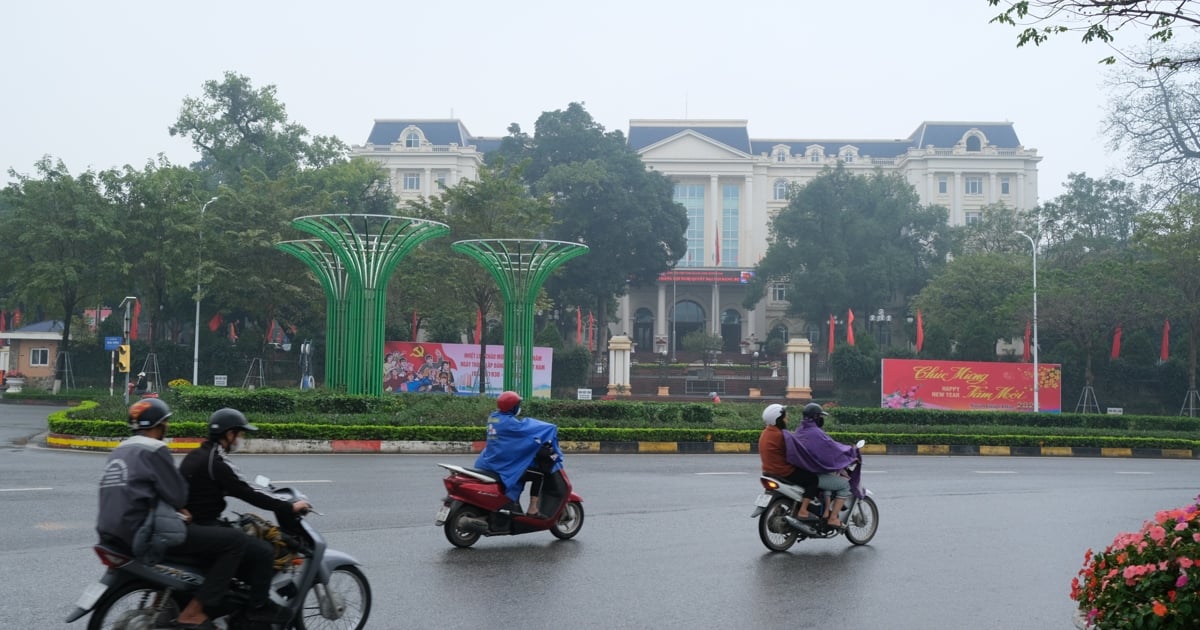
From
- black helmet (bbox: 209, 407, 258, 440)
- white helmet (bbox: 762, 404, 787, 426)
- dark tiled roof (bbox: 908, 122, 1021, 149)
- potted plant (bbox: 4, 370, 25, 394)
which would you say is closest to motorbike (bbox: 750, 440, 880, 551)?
white helmet (bbox: 762, 404, 787, 426)

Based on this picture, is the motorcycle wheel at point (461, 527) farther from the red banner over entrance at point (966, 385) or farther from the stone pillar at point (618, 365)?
the stone pillar at point (618, 365)

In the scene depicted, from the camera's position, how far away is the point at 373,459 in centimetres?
1761

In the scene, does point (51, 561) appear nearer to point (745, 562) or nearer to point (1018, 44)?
point (745, 562)

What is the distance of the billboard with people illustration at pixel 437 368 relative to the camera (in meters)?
33.7

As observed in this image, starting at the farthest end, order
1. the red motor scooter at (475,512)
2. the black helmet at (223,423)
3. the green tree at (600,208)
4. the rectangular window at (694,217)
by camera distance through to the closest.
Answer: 1. the rectangular window at (694,217)
2. the green tree at (600,208)
3. the red motor scooter at (475,512)
4. the black helmet at (223,423)

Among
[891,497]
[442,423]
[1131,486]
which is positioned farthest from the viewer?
[442,423]

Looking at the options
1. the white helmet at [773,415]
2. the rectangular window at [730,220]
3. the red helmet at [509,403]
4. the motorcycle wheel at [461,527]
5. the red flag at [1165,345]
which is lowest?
the motorcycle wheel at [461,527]

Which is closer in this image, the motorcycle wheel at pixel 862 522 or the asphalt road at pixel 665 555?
the asphalt road at pixel 665 555

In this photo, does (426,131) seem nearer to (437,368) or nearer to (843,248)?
(843,248)

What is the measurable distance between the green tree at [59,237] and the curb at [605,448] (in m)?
15.5

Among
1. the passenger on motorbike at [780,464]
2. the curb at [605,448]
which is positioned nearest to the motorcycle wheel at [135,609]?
the passenger on motorbike at [780,464]

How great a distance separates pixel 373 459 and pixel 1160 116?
1161 inches

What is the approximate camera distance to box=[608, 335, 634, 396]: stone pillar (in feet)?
131

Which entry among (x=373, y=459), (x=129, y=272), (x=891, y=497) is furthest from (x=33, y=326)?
(x=891, y=497)
